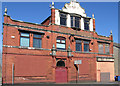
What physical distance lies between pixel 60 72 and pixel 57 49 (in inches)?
141

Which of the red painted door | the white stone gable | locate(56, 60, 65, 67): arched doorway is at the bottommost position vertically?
the red painted door

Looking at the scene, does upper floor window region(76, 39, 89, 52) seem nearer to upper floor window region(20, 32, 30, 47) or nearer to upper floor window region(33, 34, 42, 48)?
upper floor window region(33, 34, 42, 48)

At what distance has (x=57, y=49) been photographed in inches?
888

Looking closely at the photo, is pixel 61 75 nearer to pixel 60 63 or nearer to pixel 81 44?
pixel 60 63

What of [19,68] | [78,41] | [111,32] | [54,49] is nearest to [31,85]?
[19,68]

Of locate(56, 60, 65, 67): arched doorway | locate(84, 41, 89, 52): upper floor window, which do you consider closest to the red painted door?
locate(56, 60, 65, 67): arched doorway

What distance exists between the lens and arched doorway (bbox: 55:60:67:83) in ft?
72.6

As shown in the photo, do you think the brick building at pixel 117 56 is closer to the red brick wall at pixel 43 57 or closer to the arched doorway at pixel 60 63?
the red brick wall at pixel 43 57

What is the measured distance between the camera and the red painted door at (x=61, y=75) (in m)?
22.1

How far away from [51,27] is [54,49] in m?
3.46

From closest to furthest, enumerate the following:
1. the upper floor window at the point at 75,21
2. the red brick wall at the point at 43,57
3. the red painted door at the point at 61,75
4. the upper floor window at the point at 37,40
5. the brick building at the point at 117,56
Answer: the red brick wall at the point at 43,57 < the upper floor window at the point at 37,40 < the red painted door at the point at 61,75 < the upper floor window at the point at 75,21 < the brick building at the point at 117,56

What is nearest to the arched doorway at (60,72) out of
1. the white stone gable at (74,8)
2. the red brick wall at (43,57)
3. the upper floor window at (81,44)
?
the red brick wall at (43,57)

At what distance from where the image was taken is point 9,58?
1881 cm

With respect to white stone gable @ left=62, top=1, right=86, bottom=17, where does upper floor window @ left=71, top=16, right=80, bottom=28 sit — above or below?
below
